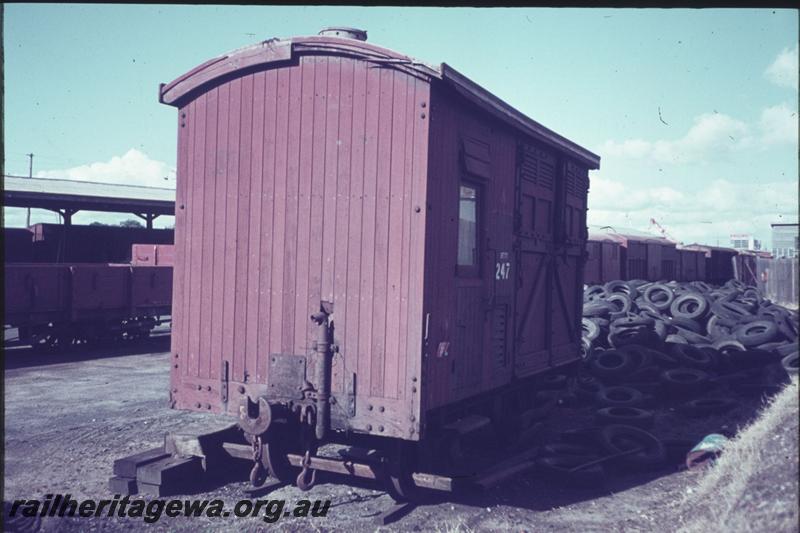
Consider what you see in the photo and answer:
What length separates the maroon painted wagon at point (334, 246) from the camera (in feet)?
19.0

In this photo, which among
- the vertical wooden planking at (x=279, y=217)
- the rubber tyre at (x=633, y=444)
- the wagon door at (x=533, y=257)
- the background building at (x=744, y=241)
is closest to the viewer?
the vertical wooden planking at (x=279, y=217)

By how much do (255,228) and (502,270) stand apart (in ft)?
9.24

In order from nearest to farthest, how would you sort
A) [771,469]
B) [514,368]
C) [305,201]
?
[771,469], [305,201], [514,368]

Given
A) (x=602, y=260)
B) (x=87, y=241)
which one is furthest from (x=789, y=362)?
(x=87, y=241)

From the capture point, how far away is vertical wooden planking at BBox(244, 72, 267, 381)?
6.37 metres

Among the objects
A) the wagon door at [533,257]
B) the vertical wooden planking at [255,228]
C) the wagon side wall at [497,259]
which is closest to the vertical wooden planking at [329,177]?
the vertical wooden planking at [255,228]

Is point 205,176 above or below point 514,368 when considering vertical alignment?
above

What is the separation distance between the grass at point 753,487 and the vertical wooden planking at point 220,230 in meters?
4.57

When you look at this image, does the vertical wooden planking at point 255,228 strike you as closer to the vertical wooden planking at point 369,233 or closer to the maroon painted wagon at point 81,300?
the vertical wooden planking at point 369,233

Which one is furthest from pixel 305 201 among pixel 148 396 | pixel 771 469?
pixel 148 396

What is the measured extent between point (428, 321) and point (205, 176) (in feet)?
9.12

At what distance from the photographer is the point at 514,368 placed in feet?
26.2

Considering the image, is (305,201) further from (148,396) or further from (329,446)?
(148,396)

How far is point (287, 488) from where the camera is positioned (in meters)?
6.78
